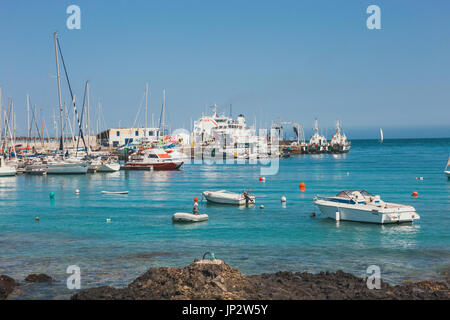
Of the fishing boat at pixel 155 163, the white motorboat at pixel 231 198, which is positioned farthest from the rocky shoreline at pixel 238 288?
the fishing boat at pixel 155 163

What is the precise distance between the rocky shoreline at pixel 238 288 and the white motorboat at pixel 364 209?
12174 mm

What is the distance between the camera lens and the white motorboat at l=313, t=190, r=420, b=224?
28766 mm

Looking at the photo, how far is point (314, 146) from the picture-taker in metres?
150

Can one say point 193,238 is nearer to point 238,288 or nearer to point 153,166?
point 238,288

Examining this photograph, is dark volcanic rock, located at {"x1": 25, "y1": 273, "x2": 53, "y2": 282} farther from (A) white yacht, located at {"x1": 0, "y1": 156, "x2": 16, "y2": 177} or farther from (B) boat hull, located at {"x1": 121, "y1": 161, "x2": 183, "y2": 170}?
(B) boat hull, located at {"x1": 121, "y1": 161, "x2": 183, "y2": 170}

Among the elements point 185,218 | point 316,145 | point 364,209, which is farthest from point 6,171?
point 316,145

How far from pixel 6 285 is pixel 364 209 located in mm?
20326

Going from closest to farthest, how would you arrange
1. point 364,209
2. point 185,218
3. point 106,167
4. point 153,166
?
point 364,209 < point 185,218 < point 106,167 < point 153,166

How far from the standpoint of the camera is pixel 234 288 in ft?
47.4

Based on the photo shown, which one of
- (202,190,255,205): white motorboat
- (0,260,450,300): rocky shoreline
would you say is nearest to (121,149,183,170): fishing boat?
(202,190,255,205): white motorboat

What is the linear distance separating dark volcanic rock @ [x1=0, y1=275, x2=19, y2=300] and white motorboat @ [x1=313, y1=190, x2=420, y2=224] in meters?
19.6
